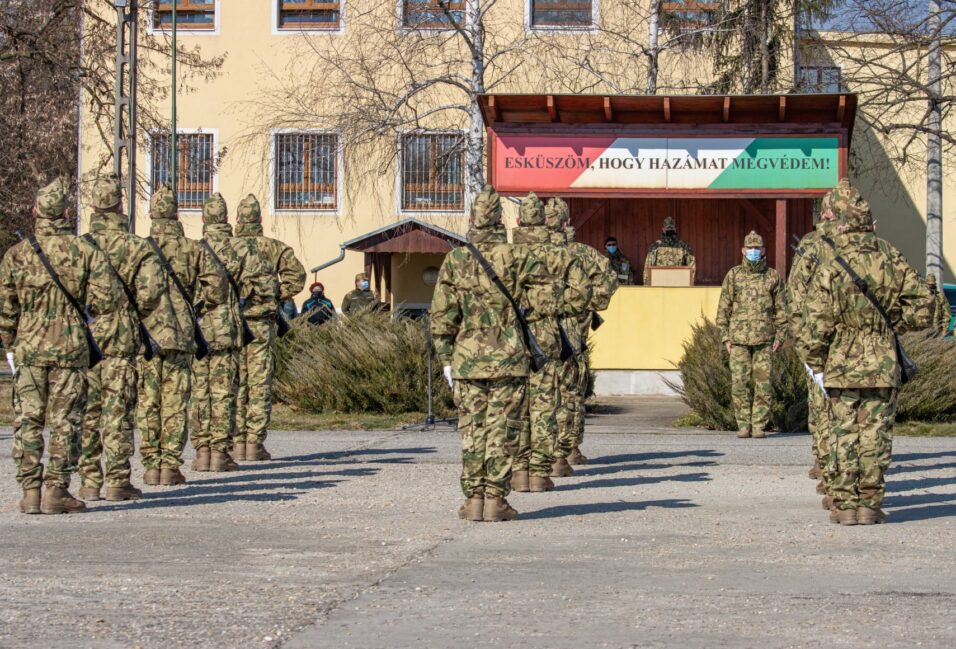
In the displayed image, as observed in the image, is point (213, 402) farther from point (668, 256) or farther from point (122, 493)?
point (668, 256)

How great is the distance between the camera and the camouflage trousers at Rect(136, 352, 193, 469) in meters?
11.2

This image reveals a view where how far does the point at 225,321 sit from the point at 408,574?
4936 millimetres

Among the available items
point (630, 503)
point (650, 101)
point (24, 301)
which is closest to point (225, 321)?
point (24, 301)

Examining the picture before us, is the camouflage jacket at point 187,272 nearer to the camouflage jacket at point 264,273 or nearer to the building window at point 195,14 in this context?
the camouflage jacket at point 264,273

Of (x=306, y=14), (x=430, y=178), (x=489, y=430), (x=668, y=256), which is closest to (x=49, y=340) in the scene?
(x=489, y=430)

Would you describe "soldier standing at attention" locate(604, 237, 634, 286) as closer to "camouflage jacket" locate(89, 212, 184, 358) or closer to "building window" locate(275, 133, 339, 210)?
"building window" locate(275, 133, 339, 210)

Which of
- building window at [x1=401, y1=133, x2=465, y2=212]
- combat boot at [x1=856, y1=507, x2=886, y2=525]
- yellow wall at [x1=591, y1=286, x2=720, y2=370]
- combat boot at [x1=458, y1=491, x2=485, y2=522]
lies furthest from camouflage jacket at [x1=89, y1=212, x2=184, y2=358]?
building window at [x1=401, y1=133, x2=465, y2=212]

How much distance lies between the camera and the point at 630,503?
1063cm

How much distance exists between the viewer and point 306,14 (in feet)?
102

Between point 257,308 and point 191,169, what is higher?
point 191,169

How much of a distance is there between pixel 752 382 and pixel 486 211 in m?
6.80

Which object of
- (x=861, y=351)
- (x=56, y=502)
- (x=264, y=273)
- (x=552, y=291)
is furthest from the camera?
(x=264, y=273)

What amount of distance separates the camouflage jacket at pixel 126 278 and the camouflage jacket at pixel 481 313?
203 cm

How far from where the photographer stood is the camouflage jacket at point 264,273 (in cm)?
1279
